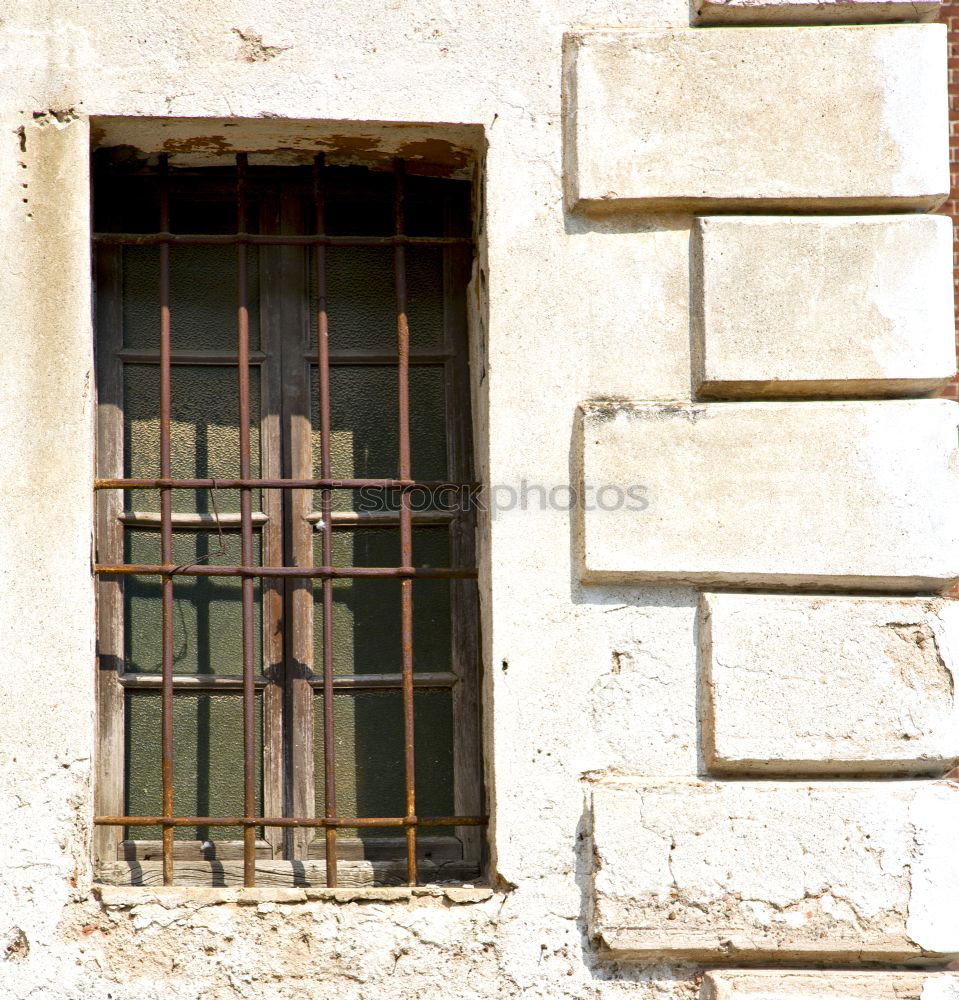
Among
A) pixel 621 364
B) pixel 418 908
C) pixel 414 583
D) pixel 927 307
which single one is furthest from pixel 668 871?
pixel 927 307

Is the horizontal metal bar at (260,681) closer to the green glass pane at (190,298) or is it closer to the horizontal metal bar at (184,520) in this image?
the horizontal metal bar at (184,520)

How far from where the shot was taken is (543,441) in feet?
9.57

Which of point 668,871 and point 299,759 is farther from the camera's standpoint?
point 299,759

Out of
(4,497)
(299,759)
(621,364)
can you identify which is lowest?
(299,759)

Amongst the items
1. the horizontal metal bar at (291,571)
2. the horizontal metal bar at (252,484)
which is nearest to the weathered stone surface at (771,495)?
the horizontal metal bar at (291,571)

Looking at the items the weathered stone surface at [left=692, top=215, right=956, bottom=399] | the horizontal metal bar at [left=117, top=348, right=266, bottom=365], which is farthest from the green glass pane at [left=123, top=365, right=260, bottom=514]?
the weathered stone surface at [left=692, top=215, right=956, bottom=399]

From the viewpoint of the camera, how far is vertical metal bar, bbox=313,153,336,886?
9.54 ft

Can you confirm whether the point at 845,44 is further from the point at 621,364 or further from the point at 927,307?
→ the point at 621,364

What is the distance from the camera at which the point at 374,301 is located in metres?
3.22

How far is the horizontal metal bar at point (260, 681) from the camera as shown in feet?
10.0

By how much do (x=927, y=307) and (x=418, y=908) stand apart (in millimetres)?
1769

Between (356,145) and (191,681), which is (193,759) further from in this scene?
(356,145)

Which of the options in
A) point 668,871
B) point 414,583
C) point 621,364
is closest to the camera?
point 668,871

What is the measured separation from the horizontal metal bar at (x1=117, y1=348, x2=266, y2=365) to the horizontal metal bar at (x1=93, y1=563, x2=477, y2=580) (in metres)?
0.52
